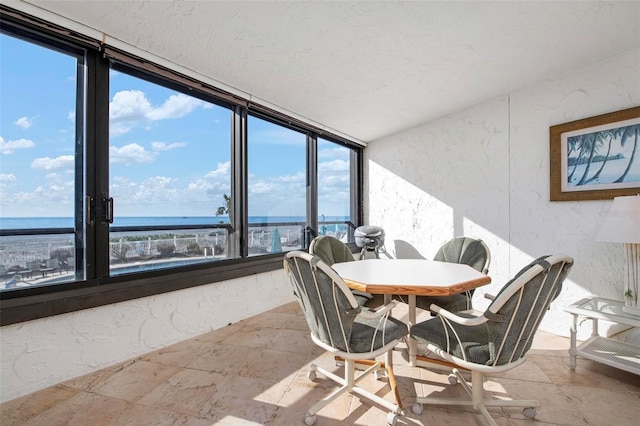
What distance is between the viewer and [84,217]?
87.0 inches

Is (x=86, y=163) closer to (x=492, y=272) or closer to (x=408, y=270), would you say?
(x=408, y=270)

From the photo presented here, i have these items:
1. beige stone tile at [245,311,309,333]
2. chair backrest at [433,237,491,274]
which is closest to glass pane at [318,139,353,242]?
beige stone tile at [245,311,309,333]

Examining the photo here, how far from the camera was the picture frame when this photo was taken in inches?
103

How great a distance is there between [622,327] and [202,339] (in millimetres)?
3710

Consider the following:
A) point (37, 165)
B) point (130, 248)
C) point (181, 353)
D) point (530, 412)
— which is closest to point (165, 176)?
point (130, 248)

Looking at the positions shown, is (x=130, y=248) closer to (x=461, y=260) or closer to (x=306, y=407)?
(x=306, y=407)

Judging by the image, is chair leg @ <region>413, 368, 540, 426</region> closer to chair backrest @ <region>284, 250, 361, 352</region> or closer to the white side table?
chair backrest @ <region>284, 250, 361, 352</region>

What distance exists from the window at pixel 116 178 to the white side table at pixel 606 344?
2.87 metres

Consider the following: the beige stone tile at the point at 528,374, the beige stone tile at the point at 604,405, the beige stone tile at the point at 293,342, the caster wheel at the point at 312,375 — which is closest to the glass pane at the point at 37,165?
the beige stone tile at the point at 293,342

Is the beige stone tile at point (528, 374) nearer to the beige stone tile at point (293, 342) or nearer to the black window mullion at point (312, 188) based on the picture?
the beige stone tile at point (293, 342)

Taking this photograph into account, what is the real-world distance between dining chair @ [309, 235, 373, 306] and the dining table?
0.34 metres

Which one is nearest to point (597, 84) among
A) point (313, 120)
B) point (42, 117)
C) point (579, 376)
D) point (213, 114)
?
point (579, 376)

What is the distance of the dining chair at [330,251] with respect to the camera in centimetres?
284

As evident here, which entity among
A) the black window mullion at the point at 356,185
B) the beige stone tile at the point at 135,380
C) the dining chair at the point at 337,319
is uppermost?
the black window mullion at the point at 356,185
